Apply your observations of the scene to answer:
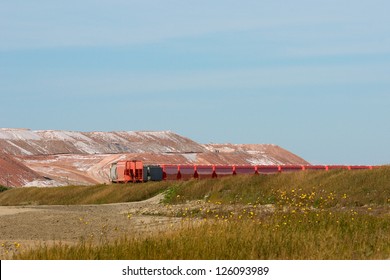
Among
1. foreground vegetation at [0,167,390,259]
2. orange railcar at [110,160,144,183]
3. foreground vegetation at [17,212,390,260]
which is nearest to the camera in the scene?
foreground vegetation at [17,212,390,260]

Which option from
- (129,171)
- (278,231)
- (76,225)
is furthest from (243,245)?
(129,171)

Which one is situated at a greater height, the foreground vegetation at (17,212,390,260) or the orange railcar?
the foreground vegetation at (17,212,390,260)

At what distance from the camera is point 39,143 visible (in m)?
124

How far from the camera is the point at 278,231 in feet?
52.5

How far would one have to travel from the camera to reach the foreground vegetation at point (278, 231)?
1316cm

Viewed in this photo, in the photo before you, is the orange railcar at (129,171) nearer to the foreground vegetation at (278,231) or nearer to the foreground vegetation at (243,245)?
the foreground vegetation at (278,231)

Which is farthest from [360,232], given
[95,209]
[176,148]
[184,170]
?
[176,148]

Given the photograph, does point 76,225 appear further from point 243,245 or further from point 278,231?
point 243,245

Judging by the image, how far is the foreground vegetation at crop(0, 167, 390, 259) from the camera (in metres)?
13.2

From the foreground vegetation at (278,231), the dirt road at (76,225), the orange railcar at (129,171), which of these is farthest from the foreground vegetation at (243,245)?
the orange railcar at (129,171)

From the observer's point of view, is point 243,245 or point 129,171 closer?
point 243,245

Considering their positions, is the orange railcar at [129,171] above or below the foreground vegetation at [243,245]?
below

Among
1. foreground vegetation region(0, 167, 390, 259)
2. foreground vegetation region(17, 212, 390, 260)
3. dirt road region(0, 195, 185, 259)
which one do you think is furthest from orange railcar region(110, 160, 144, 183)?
foreground vegetation region(17, 212, 390, 260)

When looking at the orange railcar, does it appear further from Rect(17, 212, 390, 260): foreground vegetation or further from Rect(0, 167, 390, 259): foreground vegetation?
Rect(17, 212, 390, 260): foreground vegetation
